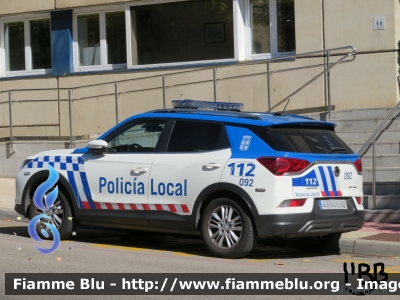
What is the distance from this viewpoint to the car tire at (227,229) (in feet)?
30.0

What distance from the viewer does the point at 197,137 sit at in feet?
32.0

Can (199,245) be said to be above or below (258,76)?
below

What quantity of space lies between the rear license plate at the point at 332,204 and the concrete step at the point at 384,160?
4.02m

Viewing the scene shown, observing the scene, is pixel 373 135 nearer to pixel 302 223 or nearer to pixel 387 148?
pixel 387 148

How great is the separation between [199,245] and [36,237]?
7.12 feet

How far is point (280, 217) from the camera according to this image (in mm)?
8969

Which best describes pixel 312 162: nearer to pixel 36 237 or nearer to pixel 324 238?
pixel 324 238

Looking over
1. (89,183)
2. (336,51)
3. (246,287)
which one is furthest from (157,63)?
(246,287)

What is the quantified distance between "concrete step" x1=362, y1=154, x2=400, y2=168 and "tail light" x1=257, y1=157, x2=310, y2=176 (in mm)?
4627

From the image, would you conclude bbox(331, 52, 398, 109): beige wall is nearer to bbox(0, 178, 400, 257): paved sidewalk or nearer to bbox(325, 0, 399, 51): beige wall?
bbox(325, 0, 399, 51): beige wall

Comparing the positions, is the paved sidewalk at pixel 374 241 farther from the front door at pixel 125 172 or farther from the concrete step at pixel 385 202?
the front door at pixel 125 172

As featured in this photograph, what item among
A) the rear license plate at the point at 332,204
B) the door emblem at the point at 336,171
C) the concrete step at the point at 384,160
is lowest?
the rear license plate at the point at 332,204

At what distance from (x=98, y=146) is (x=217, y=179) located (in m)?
1.80

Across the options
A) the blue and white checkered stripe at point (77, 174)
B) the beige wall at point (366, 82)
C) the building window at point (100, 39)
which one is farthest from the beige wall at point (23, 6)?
the blue and white checkered stripe at point (77, 174)
